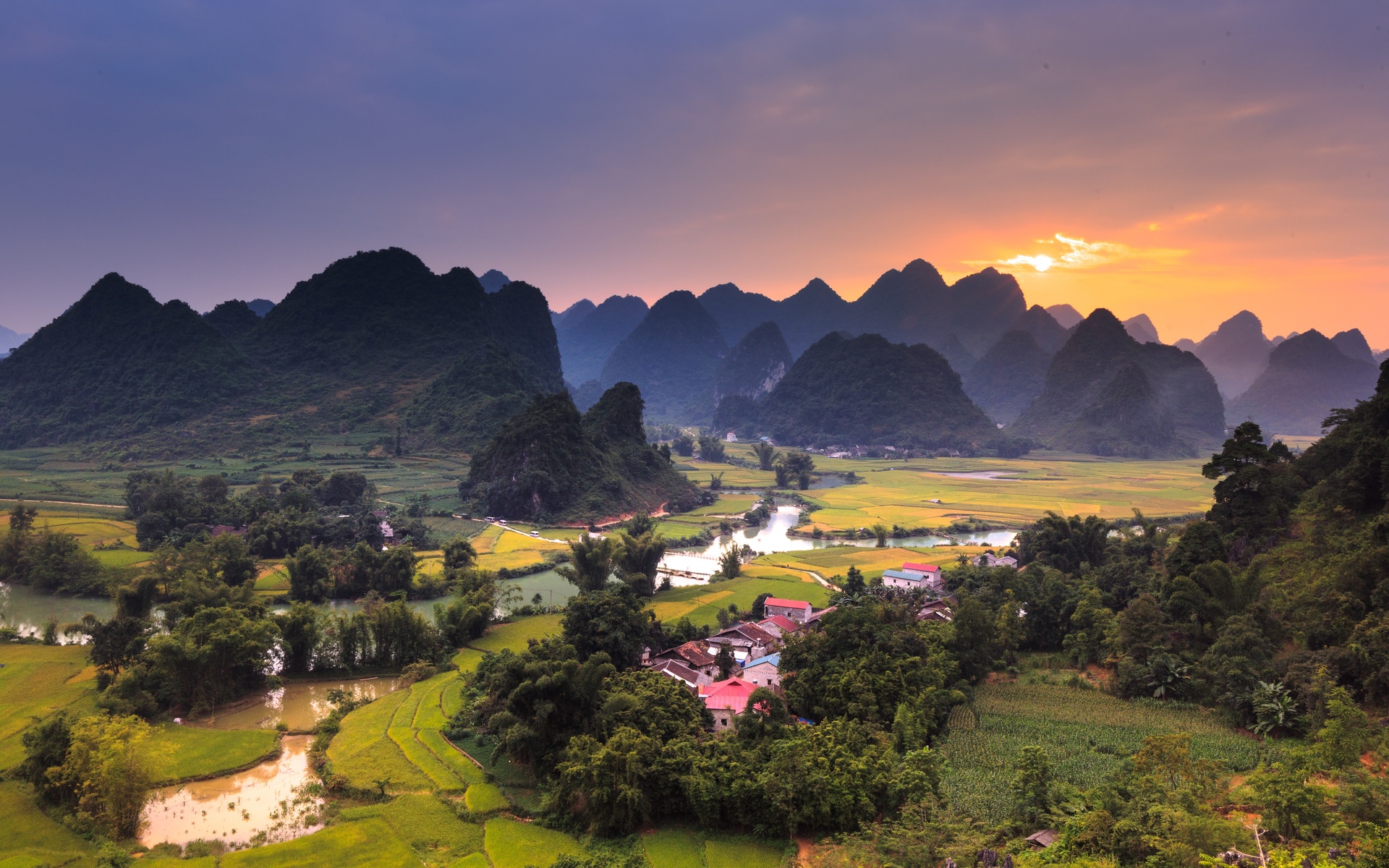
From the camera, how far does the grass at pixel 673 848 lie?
11.5 m

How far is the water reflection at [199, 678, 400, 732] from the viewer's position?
659 inches

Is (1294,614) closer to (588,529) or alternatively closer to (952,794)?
(952,794)

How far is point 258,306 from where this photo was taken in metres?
132

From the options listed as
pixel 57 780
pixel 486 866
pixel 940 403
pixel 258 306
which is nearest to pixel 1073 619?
pixel 486 866

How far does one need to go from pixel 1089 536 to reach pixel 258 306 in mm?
143420

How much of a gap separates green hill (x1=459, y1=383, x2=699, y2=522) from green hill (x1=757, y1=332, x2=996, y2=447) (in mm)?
44923

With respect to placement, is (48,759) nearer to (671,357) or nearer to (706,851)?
(706,851)

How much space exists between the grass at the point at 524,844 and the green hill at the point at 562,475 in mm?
27636

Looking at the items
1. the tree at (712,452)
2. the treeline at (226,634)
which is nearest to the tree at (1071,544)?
the treeline at (226,634)

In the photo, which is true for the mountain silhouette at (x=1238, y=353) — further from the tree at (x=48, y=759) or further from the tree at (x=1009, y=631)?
the tree at (x=48, y=759)

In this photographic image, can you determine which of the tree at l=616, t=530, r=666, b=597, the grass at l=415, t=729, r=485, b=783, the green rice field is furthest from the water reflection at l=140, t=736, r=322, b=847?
the tree at l=616, t=530, r=666, b=597

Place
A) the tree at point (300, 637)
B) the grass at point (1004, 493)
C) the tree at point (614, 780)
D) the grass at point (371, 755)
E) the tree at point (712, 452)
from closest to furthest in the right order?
the tree at point (614, 780) → the grass at point (371, 755) → the tree at point (300, 637) → the grass at point (1004, 493) → the tree at point (712, 452)

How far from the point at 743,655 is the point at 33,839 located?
14.3 metres

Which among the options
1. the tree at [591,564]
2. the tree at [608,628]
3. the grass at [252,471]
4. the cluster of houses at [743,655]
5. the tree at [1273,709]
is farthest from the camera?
the grass at [252,471]
